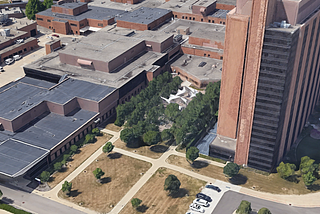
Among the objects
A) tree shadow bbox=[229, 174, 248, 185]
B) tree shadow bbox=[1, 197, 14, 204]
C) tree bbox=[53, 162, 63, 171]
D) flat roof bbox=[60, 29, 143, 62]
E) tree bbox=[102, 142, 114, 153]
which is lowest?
tree shadow bbox=[1, 197, 14, 204]

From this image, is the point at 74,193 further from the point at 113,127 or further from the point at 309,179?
the point at 309,179

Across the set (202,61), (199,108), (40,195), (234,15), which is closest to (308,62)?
(234,15)

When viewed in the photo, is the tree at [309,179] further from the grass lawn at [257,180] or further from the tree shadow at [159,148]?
the tree shadow at [159,148]

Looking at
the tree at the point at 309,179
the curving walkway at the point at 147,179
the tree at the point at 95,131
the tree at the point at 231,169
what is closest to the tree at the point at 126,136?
the curving walkway at the point at 147,179

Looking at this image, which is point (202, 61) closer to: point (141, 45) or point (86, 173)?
point (141, 45)

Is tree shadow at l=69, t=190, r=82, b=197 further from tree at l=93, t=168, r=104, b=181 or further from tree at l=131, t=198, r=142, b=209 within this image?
tree at l=131, t=198, r=142, b=209

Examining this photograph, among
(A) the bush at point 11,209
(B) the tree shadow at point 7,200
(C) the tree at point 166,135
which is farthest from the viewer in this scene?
(C) the tree at point 166,135

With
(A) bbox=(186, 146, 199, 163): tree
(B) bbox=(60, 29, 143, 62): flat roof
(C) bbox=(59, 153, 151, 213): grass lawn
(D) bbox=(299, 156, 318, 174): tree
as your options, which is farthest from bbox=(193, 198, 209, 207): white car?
(B) bbox=(60, 29, 143, 62): flat roof
